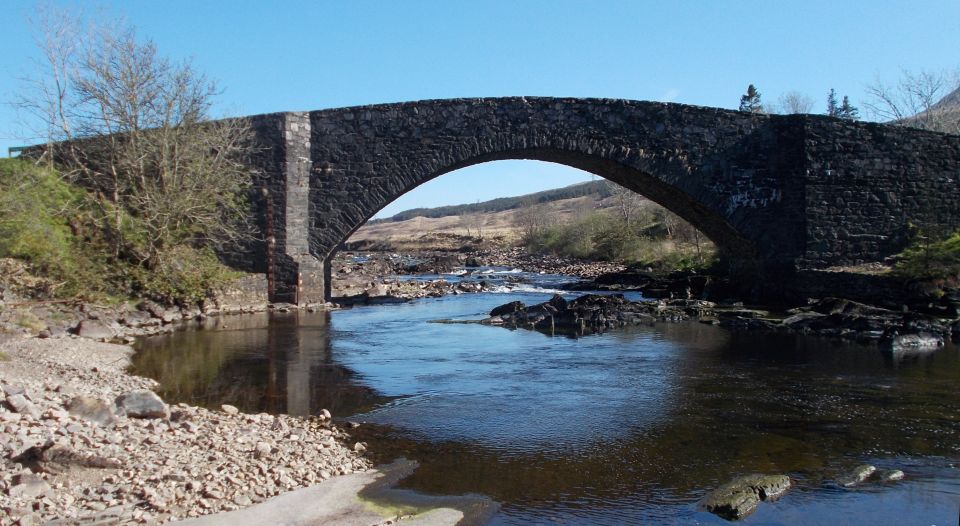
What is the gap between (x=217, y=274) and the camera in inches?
629

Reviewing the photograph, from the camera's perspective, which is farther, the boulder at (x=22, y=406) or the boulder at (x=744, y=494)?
the boulder at (x=22, y=406)

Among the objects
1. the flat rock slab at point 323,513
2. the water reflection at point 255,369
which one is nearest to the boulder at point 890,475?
the flat rock slab at point 323,513

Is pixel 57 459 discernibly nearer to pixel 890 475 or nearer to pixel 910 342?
pixel 890 475

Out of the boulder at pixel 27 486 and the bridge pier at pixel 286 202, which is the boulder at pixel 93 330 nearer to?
the bridge pier at pixel 286 202

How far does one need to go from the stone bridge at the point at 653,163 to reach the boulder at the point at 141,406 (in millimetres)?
10615

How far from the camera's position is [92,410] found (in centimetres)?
598

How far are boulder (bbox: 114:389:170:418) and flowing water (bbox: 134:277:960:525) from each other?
1205mm

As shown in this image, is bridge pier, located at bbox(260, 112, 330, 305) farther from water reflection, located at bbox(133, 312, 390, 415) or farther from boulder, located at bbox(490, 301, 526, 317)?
boulder, located at bbox(490, 301, 526, 317)

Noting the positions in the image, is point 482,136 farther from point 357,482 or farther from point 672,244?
point 672,244

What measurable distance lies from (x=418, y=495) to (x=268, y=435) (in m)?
1.74

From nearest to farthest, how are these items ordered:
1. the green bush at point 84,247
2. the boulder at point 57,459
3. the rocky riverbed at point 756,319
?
1. the boulder at point 57,459
2. the rocky riverbed at point 756,319
3. the green bush at point 84,247

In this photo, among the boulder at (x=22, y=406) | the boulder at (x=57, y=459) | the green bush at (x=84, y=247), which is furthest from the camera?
the green bush at (x=84, y=247)

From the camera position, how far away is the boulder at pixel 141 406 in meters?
6.12

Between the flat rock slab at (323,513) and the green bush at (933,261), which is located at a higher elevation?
the green bush at (933,261)
